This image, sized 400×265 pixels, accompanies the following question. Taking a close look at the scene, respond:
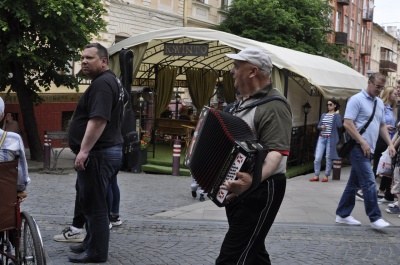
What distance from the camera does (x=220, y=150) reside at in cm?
362

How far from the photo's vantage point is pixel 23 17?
14.5 m

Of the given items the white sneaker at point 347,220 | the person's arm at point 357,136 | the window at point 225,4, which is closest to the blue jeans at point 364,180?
the person's arm at point 357,136

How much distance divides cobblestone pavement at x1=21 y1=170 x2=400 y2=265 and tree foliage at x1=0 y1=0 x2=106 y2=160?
5615 millimetres

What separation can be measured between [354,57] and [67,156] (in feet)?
161

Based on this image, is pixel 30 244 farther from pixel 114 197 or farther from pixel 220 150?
pixel 114 197

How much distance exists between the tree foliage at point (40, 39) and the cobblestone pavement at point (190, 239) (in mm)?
5615

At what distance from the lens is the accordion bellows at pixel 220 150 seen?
11.7 feet

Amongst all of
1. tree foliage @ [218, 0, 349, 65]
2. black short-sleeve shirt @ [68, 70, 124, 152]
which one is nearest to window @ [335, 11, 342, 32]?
tree foliage @ [218, 0, 349, 65]

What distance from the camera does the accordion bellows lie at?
11.7 feet

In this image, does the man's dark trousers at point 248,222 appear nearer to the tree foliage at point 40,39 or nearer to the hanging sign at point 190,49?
the tree foliage at point 40,39

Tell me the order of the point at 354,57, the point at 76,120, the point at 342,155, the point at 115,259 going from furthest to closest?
1. the point at 354,57
2. the point at 342,155
3. the point at 115,259
4. the point at 76,120

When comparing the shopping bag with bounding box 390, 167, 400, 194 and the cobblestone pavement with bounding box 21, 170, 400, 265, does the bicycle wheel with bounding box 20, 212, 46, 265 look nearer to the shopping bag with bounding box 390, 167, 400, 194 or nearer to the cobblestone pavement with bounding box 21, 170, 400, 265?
the cobblestone pavement with bounding box 21, 170, 400, 265

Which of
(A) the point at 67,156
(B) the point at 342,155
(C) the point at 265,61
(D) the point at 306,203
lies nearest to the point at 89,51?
(C) the point at 265,61

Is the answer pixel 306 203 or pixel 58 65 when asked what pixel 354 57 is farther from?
pixel 306 203
